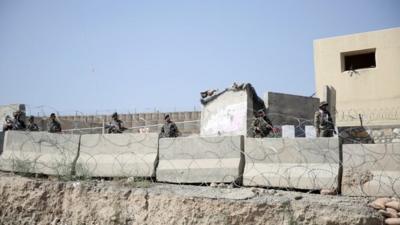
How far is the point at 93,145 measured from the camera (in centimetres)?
754

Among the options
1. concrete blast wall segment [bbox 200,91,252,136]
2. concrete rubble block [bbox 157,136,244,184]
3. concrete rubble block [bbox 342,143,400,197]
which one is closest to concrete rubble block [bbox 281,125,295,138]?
concrete blast wall segment [bbox 200,91,252,136]

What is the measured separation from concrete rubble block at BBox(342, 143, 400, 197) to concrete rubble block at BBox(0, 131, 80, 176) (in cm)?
431

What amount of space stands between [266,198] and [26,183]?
3.81 meters

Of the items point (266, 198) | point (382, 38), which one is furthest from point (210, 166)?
point (382, 38)

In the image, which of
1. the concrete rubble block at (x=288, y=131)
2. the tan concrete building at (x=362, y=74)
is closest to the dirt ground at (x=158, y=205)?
the concrete rubble block at (x=288, y=131)

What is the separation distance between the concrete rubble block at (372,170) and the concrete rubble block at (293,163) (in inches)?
6.6

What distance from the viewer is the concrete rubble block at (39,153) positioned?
7.52 metres

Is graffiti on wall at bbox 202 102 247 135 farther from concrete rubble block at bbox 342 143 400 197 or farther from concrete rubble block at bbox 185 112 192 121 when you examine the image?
concrete rubble block at bbox 342 143 400 197

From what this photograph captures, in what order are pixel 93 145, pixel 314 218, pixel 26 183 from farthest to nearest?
pixel 93 145 < pixel 26 183 < pixel 314 218

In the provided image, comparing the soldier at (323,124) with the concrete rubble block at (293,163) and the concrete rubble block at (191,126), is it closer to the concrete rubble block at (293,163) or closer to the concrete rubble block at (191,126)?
the concrete rubble block at (293,163)

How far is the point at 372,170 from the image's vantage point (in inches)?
233

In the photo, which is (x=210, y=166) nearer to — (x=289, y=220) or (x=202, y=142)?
(x=202, y=142)

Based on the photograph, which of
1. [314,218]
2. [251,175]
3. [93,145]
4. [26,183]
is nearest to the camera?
[314,218]

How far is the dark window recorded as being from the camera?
759 inches
